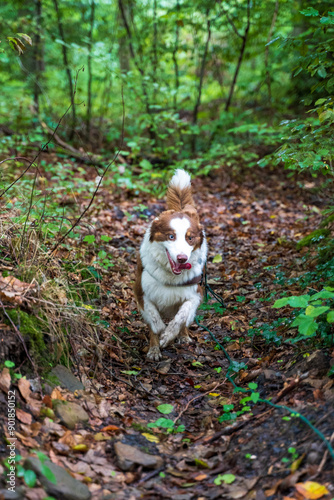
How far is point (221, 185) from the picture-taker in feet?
33.4

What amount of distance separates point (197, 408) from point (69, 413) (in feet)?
3.59

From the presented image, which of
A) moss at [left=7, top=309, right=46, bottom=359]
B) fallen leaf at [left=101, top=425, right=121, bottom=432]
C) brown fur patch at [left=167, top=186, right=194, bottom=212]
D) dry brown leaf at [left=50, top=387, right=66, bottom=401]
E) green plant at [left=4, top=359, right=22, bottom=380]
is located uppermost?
brown fur patch at [left=167, top=186, right=194, bottom=212]

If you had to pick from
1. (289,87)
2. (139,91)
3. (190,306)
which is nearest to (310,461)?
(190,306)

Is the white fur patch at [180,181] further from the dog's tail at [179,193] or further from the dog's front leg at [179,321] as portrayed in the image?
the dog's front leg at [179,321]

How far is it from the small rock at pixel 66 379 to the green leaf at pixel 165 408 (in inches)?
24.8

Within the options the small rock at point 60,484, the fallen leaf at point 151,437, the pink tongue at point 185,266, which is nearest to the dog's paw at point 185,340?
the pink tongue at point 185,266

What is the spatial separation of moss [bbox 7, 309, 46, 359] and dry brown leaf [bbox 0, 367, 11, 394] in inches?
12.5

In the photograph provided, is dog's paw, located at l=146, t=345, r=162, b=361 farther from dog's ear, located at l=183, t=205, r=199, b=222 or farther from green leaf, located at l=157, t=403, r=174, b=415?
dog's ear, located at l=183, t=205, r=199, b=222

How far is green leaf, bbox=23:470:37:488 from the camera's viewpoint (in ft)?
6.95

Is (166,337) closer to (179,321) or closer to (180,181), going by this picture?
(179,321)

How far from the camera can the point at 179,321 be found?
435cm

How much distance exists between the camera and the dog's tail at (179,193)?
4.79 metres

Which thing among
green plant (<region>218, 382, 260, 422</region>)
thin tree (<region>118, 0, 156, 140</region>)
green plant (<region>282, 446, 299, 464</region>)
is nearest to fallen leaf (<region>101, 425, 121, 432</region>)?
green plant (<region>218, 382, 260, 422</region>)

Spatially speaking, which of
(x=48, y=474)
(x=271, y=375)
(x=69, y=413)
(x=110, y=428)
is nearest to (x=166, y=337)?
(x=271, y=375)
